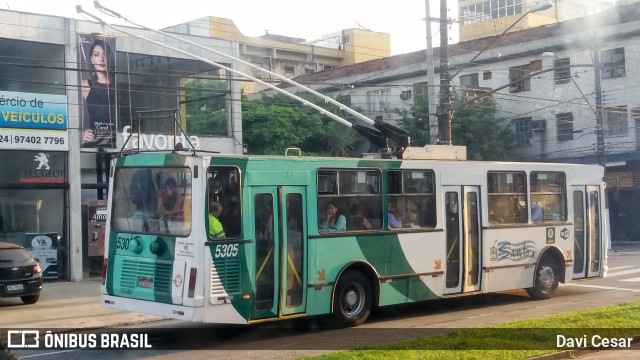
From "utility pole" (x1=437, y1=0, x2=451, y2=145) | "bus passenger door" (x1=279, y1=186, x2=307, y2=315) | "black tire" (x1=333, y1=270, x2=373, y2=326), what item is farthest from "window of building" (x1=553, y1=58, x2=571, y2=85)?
"bus passenger door" (x1=279, y1=186, x2=307, y2=315)

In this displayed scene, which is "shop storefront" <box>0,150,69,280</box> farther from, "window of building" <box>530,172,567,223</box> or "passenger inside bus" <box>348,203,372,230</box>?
"window of building" <box>530,172,567,223</box>

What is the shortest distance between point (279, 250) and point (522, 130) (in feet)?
108

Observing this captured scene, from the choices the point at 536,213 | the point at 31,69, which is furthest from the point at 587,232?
the point at 31,69

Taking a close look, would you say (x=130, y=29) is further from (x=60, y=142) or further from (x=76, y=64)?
(x=60, y=142)

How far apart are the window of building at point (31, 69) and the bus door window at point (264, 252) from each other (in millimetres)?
11849

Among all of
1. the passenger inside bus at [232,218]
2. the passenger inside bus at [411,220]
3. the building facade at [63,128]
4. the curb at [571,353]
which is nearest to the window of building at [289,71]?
the building facade at [63,128]

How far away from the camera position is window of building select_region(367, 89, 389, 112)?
47.1m

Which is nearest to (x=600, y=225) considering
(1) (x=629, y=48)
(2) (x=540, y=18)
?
(1) (x=629, y=48)

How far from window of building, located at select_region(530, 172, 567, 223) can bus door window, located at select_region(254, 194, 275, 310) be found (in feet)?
22.8

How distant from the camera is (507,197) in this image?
16.7 metres

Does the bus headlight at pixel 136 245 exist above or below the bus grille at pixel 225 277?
above

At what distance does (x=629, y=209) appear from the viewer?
41625mm

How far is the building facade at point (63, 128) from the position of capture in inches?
875

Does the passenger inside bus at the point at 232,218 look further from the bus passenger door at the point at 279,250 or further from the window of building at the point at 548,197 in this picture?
the window of building at the point at 548,197
